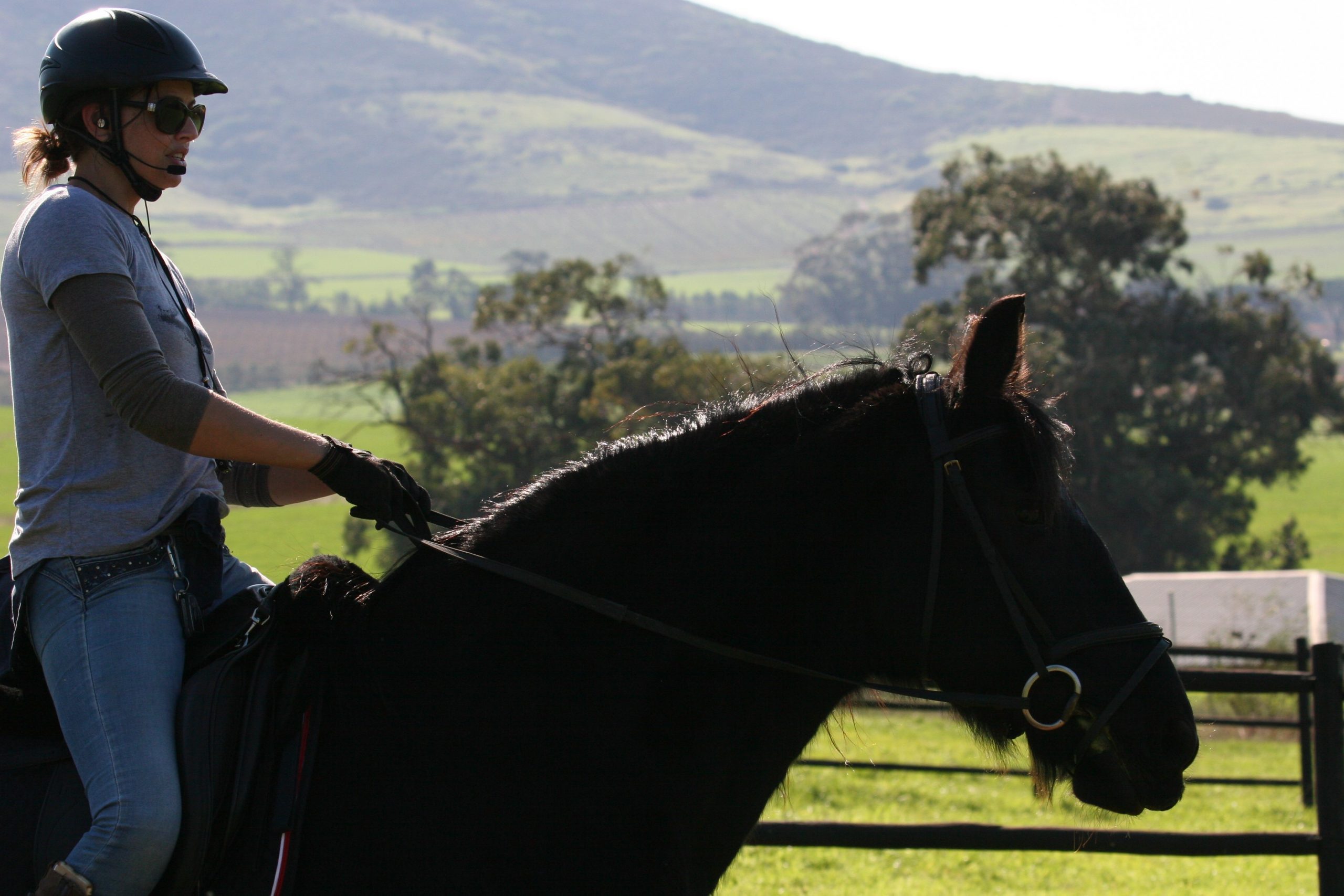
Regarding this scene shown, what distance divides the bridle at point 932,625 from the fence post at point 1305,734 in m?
8.45

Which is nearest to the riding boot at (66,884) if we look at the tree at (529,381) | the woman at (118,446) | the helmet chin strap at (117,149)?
the woman at (118,446)

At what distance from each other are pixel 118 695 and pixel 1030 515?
1923 mm

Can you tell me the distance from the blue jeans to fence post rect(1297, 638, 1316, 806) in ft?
31.7

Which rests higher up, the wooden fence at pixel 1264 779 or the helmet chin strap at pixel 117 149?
the helmet chin strap at pixel 117 149

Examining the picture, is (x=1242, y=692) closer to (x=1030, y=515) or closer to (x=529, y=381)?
(x=1030, y=515)

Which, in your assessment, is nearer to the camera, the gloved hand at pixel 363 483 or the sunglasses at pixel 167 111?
the gloved hand at pixel 363 483

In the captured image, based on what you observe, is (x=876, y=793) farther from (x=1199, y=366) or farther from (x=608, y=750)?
(x=1199, y=366)

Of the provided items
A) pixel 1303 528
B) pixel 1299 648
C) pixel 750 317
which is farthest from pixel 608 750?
pixel 750 317

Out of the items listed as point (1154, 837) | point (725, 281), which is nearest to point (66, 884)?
point (1154, 837)

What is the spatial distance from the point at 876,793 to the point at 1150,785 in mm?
8991

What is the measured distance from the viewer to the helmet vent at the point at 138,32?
2596mm

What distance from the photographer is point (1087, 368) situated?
31.8m

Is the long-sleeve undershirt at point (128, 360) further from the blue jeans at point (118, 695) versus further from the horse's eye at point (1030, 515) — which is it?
the horse's eye at point (1030, 515)

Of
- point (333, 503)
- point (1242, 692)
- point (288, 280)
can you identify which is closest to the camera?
point (1242, 692)
